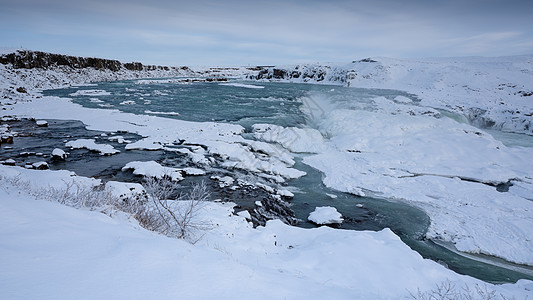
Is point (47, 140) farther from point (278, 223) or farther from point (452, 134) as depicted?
point (452, 134)

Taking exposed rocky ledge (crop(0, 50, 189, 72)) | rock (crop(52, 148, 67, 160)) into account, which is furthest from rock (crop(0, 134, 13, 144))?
exposed rocky ledge (crop(0, 50, 189, 72))

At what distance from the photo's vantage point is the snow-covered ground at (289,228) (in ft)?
9.11

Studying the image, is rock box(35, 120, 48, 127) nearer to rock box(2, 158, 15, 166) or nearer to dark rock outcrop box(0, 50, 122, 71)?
rock box(2, 158, 15, 166)

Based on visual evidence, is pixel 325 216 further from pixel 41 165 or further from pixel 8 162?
pixel 8 162

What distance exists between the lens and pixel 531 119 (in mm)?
21484

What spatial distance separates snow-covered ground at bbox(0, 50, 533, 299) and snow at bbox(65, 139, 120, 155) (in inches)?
43.5

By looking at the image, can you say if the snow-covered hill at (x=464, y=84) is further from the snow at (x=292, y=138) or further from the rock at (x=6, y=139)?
the rock at (x=6, y=139)

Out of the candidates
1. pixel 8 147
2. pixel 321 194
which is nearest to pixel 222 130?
pixel 321 194

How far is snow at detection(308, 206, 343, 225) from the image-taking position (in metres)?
8.47

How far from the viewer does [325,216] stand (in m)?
8.61

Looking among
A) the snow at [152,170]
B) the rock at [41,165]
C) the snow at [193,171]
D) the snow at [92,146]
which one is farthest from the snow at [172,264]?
the snow at [92,146]

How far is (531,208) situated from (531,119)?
1755 centimetres

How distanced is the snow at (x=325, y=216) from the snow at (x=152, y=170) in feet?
16.5

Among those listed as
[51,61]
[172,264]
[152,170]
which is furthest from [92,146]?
[51,61]
